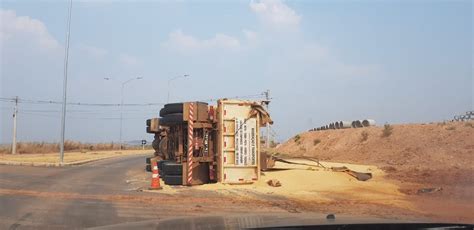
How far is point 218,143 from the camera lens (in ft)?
61.7

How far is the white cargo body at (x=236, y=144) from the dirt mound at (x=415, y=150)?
293 inches

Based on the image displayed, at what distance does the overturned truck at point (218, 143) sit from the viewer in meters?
18.7

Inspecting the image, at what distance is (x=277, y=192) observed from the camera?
17.5 metres

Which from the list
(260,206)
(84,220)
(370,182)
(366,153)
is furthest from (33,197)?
(366,153)

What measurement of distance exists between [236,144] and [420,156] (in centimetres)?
2183

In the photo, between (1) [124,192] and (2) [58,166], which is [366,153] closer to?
(2) [58,166]

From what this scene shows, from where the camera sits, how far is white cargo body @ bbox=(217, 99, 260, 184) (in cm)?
1870

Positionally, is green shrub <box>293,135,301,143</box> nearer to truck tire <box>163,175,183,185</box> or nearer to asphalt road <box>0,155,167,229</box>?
asphalt road <box>0,155,167,229</box>

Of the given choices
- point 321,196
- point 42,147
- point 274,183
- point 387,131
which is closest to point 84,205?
point 321,196

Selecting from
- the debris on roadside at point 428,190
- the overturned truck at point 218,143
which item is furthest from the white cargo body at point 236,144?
the debris on roadside at point 428,190

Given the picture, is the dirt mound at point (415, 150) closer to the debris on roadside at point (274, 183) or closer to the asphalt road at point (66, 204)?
the debris on roadside at point (274, 183)

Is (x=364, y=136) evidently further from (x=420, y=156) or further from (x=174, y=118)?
(x=174, y=118)

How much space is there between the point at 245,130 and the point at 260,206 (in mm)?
5616

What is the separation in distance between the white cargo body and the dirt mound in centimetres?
745
